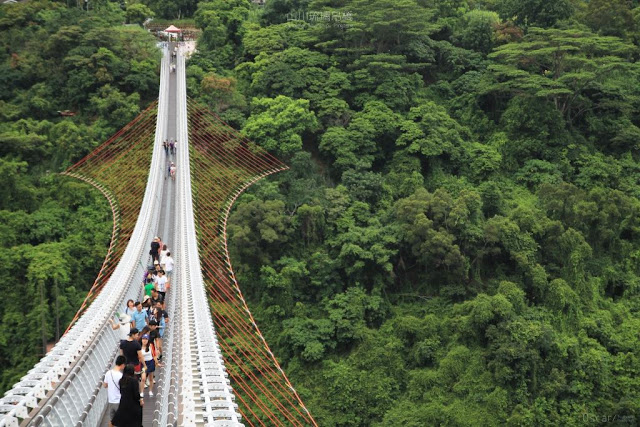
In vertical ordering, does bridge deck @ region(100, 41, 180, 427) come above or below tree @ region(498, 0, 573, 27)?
below

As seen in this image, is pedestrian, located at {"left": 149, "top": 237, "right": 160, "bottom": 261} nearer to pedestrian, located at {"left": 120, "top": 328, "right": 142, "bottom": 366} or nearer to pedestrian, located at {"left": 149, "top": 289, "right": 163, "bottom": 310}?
pedestrian, located at {"left": 149, "top": 289, "right": 163, "bottom": 310}

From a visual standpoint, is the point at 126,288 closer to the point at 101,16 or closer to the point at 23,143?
the point at 23,143

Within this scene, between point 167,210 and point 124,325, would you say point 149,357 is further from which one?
point 167,210

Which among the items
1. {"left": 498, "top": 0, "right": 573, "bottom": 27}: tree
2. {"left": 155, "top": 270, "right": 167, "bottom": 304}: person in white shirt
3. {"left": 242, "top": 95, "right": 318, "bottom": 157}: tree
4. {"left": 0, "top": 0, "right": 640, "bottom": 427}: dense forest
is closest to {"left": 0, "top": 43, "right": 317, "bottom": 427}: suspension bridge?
{"left": 155, "top": 270, "right": 167, "bottom": 304}: person in white shirt

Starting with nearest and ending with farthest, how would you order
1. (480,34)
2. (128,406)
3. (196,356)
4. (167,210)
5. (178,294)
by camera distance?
(128,406) → (196,356) → (178,294) → (167,210) → (480,34)

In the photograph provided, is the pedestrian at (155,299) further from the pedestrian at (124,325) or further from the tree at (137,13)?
the tree at (137,13)

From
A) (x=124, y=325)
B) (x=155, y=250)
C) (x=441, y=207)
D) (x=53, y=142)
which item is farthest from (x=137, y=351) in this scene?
(x=53, y=142)
